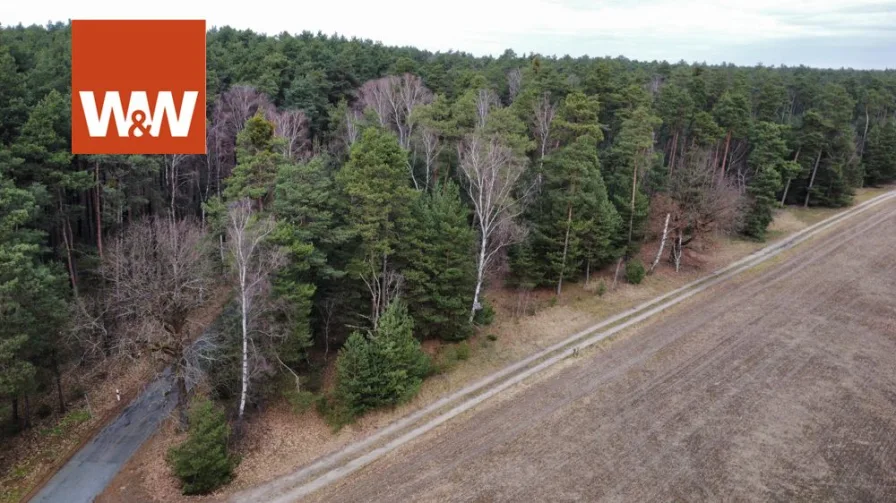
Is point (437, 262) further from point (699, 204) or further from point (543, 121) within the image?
point (699, 204)

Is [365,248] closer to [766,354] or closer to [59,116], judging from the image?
[59,116]

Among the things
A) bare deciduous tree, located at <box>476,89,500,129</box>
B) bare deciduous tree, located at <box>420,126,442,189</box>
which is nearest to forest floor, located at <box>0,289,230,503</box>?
bare deciduous tree, located at <box>420,126,442,189</box>

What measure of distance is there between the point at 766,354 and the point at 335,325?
73.9ft

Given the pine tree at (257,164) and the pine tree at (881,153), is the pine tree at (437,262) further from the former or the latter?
the pine tree at (881,153)

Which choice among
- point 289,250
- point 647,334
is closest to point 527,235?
point 647,334

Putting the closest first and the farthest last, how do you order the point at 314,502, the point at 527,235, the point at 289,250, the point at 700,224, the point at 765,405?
the point at 314,502, the point at 289,250, the point at 765,405, the point at 527,235, the point at 700,224

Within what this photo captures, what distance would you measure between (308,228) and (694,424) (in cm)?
1866

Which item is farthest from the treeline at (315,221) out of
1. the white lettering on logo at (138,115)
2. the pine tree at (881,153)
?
the pine tree at (881,153)

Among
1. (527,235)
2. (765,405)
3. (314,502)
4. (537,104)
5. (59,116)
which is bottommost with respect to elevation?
(314,502)

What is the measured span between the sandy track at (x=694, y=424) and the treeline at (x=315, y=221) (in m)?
4.97

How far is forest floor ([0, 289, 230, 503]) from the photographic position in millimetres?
21094

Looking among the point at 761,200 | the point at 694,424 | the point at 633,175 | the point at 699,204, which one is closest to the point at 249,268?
the point at 694,424

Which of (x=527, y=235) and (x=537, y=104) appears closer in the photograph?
(x=527, y=235)

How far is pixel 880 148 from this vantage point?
6250 centimetres
